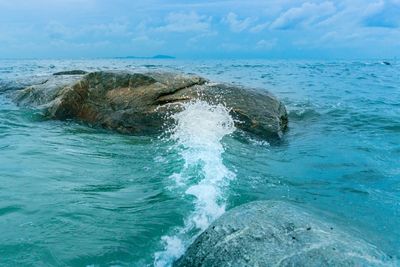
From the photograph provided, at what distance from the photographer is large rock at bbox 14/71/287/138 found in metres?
10.8

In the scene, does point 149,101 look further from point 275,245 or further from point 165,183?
point 275,245

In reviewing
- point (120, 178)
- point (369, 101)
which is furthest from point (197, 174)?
point (369, 101)

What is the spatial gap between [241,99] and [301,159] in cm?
285

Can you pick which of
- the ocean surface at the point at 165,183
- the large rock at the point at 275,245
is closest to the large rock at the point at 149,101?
the ocean surface at the point at 165,183

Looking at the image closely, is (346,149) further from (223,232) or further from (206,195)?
(223,232)

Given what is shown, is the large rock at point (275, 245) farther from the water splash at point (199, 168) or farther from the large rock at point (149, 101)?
the large rock at point (149, 101)

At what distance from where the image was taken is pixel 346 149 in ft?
32.8

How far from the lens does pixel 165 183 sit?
6.92 metres

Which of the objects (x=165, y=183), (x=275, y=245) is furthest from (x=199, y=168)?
(x=275, y=245)

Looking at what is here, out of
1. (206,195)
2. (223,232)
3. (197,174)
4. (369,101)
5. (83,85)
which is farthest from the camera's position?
(369,101)

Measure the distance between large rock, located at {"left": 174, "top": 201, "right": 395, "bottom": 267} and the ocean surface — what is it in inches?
20.9

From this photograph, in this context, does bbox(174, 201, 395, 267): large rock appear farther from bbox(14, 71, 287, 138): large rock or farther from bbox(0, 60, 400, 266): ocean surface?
bbox(14, 71, 287, 138): large rock

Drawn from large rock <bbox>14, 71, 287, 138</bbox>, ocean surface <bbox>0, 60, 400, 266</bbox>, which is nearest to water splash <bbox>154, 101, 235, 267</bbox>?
ocean surface <bbox>0, 60, 400, 266</bbox>

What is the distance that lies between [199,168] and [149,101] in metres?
4.21
